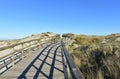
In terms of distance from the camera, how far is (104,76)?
40.3ft

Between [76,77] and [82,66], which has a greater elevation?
[76,77]

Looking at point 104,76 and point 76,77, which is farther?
point 104,76

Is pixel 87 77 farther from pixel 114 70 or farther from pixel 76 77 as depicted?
pixel 76 77

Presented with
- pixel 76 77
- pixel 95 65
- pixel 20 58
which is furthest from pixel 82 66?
pixel 76 77

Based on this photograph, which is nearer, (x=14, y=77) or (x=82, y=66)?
(x=14, y=77)

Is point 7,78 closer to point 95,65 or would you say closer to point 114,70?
point 114,70

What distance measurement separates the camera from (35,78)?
28.8 feet

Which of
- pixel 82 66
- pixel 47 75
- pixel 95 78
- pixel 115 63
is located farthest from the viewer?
pixel 82 66

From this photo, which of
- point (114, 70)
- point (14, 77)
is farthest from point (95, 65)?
point (14, 77)

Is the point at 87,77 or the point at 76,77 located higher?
the point at 76,77

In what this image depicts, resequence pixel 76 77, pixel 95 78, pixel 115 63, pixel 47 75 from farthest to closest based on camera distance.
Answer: pixel 115 63
pixel 95 78
pixel 47 75
pixel 76 77

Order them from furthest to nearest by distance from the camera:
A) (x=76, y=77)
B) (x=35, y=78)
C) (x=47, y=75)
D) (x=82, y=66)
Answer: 1. (x=82, y=66)
2. (x=47, y=75)
3. (x=35, y=78)
4. (x=76, y=77)

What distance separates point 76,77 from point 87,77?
7346mm

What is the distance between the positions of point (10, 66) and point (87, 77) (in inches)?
158
